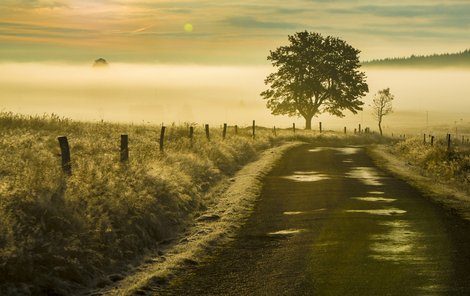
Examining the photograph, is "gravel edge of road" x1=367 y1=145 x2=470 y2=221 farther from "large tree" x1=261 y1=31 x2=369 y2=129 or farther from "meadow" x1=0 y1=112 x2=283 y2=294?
"large tree" x1=261 y1=31 x2=369 y2=129

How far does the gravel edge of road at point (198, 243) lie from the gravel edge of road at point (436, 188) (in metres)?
5.30

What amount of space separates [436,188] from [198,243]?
11.0 m

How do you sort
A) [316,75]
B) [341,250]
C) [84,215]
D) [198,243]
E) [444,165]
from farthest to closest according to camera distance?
[316,75]
[444,165]
[198,243]
[84,215]
[341,250]

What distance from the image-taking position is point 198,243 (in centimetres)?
1145

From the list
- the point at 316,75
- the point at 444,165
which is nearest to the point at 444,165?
the point at 444,165

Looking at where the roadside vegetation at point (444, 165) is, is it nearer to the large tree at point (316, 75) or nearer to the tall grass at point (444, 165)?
Result: the tall grass at point (444, 165)

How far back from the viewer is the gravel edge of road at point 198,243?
8727mm

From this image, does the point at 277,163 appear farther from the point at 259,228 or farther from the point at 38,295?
the point at 38,295

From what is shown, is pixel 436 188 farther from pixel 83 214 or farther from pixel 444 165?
pixel 83 214

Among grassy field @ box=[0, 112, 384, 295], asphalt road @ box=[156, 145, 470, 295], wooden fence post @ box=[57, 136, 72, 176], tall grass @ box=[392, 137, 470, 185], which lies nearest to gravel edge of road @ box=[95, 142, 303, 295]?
asphalt road @ box=[156, 145, 470, 295]

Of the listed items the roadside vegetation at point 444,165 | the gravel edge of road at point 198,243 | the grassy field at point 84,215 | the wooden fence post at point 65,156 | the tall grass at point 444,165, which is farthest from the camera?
the tall grass at point 444,165

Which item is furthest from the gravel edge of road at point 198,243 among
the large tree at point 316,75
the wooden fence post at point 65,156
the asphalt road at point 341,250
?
the large tree at point 316,75

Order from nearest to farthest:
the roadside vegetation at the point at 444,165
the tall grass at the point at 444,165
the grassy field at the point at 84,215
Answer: the grassy field at the point at 84,215 < the roadside vegetation at the point at 444,165 < the tall grass at the point at 444,165

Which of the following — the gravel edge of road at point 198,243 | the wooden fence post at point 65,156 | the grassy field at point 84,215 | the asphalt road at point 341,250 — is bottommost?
the gravel edge of road at point 198,243
